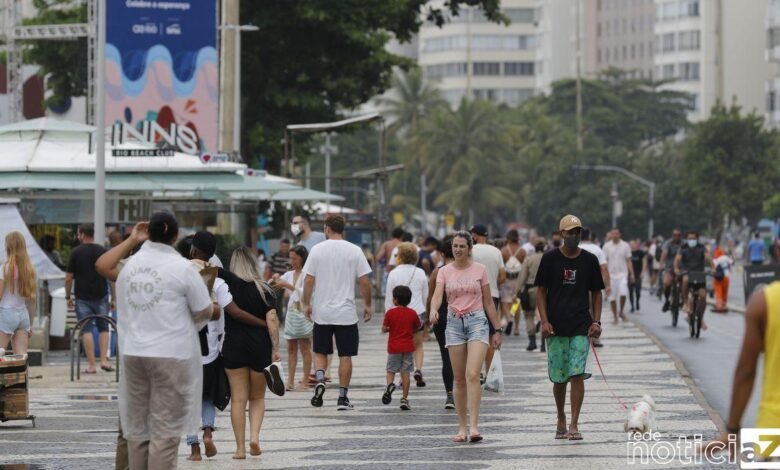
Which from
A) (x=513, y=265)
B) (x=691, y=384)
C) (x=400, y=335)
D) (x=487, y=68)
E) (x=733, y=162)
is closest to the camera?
(x=400, y=335)

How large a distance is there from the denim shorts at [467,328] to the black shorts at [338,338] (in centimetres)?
276

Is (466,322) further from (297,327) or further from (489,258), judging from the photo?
(489,258)

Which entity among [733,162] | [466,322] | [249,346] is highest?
[733,162]

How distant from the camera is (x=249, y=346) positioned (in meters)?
14.3

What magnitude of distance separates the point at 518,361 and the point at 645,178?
99655 millimetres

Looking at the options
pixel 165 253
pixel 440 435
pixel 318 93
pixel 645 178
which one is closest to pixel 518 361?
pixel 440 435

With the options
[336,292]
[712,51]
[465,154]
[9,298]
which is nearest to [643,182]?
[465,154]

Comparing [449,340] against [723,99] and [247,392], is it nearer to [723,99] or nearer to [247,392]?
[247,392]

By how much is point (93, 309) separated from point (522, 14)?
165 m

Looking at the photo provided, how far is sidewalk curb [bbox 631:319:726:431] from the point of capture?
52.9 feet

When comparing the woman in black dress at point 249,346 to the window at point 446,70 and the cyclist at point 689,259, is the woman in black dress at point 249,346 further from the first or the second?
the window at point 446,70

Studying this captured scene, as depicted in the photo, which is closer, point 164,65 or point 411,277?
point 411,277

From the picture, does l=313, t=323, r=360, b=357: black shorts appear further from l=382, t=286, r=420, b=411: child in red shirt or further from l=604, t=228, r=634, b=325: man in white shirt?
l=604, t=228, r=634, b=325: man in white shirt

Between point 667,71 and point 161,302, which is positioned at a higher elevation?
point 667,71
